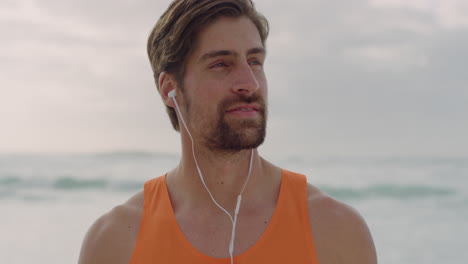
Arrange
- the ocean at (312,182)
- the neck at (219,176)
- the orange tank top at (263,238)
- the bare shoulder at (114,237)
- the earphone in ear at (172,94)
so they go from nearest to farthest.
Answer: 1. the orange tank top at (263,238)
2. the bare shoulder at (114,237)
3. the neck at (219,176)
4. the earphone in ear at (172,94)
5. the ocean at (312,182)

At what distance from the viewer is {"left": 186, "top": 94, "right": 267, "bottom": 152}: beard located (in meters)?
2.56

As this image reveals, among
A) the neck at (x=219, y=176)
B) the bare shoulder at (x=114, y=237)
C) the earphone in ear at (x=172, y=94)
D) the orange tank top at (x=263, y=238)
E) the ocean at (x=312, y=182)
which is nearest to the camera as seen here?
the orange tank top at (x=263, y=238)

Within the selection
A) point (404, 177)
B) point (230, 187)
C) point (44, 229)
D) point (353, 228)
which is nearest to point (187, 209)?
point (230, 187)

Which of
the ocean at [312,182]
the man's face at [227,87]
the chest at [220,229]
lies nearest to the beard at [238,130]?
the man's face at [227,87]

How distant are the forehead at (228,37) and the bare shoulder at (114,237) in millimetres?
901

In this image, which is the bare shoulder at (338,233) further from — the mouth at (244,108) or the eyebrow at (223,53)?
the eyebrow at (223,53)

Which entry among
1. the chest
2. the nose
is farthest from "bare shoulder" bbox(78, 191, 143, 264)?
the nose

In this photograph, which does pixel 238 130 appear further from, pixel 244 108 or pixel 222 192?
pixel 222 192

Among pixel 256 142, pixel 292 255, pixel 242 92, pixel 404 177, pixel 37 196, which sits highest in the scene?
pixel 404 177

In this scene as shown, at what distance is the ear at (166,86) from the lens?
9.77 feet

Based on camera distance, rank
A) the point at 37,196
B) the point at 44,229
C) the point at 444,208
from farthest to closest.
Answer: the point at 37,196, the point at 444,208, the point at 44,229

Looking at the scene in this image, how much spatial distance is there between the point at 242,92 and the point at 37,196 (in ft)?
47.1

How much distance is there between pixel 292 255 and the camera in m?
2.48

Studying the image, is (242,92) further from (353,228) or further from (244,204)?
(353,228)
